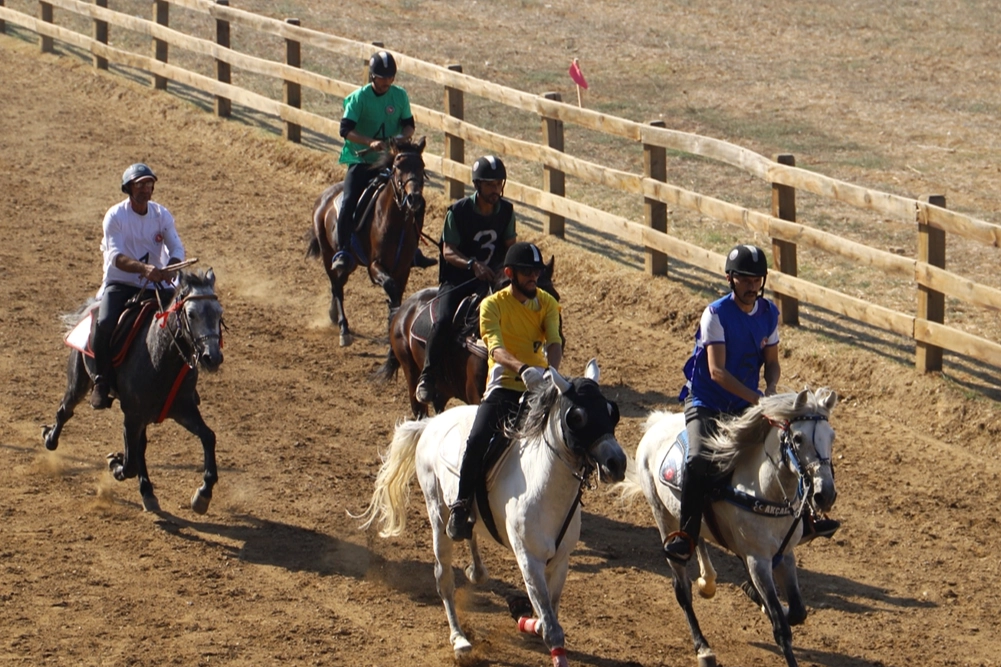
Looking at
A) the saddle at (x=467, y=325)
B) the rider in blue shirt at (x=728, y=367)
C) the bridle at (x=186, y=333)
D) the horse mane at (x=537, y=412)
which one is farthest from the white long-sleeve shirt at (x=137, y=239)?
the rider in blue shirt at (x=728, y=367)

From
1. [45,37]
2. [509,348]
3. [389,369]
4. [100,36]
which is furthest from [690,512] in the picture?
[45,37]

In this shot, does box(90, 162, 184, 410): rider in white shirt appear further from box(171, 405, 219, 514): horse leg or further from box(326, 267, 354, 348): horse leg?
box(326, 267, 354, 348): horse leg

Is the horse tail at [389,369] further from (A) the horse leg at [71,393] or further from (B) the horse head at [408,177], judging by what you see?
(A) the horse leg at [71,393]

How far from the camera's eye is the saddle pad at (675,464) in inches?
322

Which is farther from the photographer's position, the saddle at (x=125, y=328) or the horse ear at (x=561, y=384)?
the saddle at (x=125, y=328)

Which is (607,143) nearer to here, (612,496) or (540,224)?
(540,224)

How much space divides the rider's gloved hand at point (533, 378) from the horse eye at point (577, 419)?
402 mm

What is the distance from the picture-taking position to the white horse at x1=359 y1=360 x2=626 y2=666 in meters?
7.13

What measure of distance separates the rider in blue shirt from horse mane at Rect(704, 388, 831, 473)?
104 millimetres

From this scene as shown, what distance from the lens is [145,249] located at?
10.6 m

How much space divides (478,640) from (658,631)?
1198 mm

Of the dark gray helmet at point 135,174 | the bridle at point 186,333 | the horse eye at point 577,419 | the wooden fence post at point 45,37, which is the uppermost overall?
the wooden fence post at point 45,37

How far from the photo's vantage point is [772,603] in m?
7.53

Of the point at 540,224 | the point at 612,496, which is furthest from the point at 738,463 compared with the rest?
the point at 540,224
